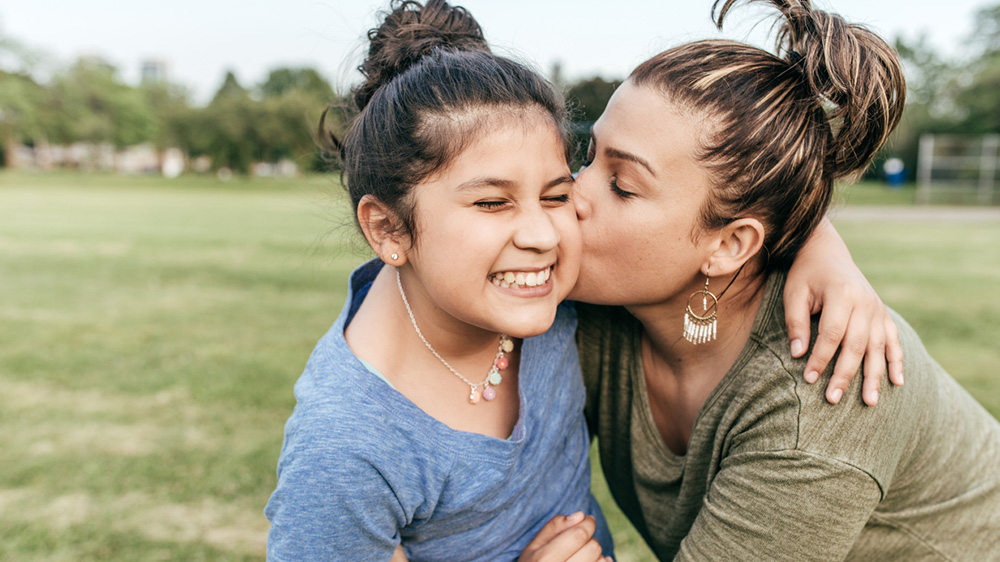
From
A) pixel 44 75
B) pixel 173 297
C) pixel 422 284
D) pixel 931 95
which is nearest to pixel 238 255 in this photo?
pixel 173 297

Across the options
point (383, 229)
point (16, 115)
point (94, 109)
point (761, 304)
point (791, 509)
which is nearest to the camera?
point (791, 509)

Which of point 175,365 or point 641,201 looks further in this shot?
point 175,365

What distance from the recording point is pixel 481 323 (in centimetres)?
196

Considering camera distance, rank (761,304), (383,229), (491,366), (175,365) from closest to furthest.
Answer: (383,229), (761,304), (491,366), (175,365)

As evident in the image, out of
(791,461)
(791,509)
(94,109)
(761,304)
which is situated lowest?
(791,509)

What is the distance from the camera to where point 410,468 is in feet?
6.08

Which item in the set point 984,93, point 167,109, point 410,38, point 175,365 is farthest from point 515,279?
point 167,109

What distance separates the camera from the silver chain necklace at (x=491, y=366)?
2.15 metres

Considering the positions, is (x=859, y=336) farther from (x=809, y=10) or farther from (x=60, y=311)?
(x=60, y=311)

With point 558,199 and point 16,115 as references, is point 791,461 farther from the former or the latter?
point 16,115

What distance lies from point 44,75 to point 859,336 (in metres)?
72.2

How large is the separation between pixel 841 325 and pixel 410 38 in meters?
1.48

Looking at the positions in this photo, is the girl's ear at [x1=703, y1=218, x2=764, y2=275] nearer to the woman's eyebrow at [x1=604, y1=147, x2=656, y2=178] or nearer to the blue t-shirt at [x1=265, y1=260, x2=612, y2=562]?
the woman's eyebrow at [x1=604, y1=147, x2=656, y2=178]

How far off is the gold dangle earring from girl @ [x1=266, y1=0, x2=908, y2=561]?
449mm
